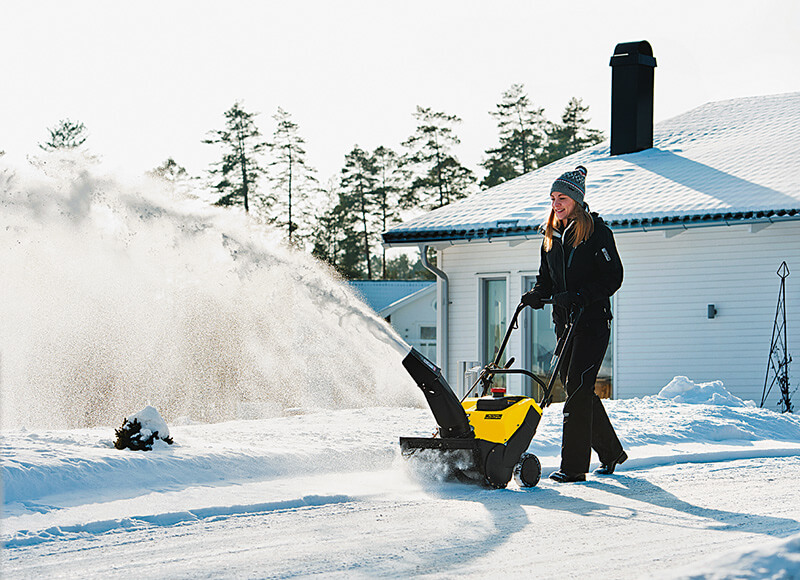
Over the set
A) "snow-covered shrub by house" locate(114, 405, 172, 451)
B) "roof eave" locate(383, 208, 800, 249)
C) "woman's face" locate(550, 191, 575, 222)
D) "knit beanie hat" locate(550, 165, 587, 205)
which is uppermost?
"roof eave" locate(383, 208, 800, 249)

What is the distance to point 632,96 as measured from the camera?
18062 mm

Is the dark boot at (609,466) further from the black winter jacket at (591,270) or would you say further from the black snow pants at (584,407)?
the black winter jacket at (591,270)

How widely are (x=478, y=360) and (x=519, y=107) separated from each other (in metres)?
41.7

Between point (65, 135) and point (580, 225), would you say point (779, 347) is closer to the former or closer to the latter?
point (580, 225)

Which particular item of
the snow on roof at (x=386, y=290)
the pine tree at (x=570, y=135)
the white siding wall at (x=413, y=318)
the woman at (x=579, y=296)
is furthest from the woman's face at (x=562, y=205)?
the pine tree at (x=570, y=135)

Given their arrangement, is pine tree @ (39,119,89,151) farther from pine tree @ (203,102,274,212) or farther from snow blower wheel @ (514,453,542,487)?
snow blower wheel @ (514,453,542,487)

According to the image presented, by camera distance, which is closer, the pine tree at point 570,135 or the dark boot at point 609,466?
the dark boot at point 609,466

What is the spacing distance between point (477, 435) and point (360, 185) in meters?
50.6

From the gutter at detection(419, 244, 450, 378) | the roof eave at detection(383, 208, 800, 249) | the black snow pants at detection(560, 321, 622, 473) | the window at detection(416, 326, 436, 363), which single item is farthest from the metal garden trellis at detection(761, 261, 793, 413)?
the window at detection(416, 326, 436, 363)

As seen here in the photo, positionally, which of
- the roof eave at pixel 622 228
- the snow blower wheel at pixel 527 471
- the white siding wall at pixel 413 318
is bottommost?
the snow blower wheel at pixel 527 471

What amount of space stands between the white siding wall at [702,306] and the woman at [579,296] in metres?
7.67

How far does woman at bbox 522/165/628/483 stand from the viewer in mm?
6781

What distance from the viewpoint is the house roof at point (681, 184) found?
13828 mm

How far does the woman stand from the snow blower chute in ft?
1.28
